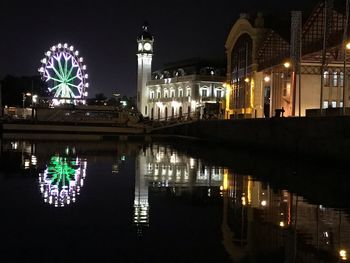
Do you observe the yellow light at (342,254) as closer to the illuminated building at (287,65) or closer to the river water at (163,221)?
the river water at (163,221)

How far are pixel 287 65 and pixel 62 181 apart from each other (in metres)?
33.4

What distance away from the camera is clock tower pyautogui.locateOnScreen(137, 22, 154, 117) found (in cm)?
12862

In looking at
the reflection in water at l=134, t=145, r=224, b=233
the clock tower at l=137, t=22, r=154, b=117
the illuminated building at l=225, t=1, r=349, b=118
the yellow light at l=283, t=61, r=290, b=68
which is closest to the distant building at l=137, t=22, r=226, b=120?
the clock tower at l=137, t=22, r=154, b=117

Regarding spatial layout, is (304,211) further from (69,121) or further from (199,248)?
(69,121)

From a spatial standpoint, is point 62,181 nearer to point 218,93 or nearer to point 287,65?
point 287,65

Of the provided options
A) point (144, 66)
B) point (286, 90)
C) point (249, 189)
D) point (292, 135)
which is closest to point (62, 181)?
point (249, 189)

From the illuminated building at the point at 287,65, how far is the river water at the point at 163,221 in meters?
17.8

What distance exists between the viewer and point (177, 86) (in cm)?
11750

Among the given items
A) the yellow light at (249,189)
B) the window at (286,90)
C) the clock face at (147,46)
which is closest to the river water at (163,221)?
the yellow light at (249,189)

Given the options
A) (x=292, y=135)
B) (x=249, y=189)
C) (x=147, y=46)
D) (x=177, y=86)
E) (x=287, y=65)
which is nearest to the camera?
(x=249, y=189)

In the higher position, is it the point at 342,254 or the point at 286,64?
the point at 286,64

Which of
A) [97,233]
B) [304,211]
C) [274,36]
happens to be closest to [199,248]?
[97,233]

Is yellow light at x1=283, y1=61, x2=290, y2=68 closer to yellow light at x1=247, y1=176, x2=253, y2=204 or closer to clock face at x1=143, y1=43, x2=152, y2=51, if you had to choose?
yellow light at x1=247, y1=176, x2=253, y2=204

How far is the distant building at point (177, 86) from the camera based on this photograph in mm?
111000
